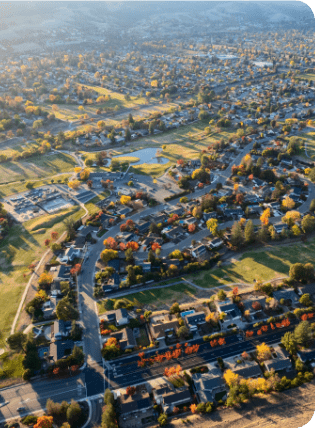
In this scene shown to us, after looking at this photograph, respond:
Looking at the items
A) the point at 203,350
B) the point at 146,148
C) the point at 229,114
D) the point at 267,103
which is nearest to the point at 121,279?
the point at 203,350

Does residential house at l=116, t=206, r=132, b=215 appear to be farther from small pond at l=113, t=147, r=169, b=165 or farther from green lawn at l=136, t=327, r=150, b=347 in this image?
green lawn at l=136, t=327, r=150, b=347

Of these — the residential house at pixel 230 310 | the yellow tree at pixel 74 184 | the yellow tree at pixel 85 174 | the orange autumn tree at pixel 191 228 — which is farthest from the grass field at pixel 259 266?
the yellow tree at pixel 85 174

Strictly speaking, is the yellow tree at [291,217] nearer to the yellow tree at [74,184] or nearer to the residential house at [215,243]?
the residential house at [215,243]

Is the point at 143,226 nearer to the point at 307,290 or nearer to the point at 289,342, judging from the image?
the point at 307,290

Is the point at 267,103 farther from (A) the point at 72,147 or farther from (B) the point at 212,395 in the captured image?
(B) the point at 212,395

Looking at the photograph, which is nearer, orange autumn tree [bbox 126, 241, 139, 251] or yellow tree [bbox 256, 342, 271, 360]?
yellow tree [bbox 256, 342, 271, 360]

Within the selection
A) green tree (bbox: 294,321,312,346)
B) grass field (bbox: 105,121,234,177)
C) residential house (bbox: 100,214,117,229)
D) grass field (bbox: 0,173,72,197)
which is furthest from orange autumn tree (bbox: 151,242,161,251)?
grass field (bbox: 0,173,72,197)

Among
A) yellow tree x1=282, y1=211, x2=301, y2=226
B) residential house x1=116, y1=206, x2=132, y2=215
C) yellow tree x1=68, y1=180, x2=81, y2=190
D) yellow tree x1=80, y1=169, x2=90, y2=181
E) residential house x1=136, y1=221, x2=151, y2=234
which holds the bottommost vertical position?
residential house x1=136, y1=221, x2=151, y2=234

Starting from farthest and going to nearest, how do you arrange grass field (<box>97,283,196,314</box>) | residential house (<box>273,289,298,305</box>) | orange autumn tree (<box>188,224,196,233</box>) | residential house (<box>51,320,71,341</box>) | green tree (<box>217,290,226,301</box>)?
orange autumn tree (<box>188,224,196,233</box>) < grass field (<box>97,283,196,314</box>) < residential house (<box>273,289,298,305</box>) < green tree (<box>217,290,226,301</box>) < residential house (<box>51,320,71,341</box>)
